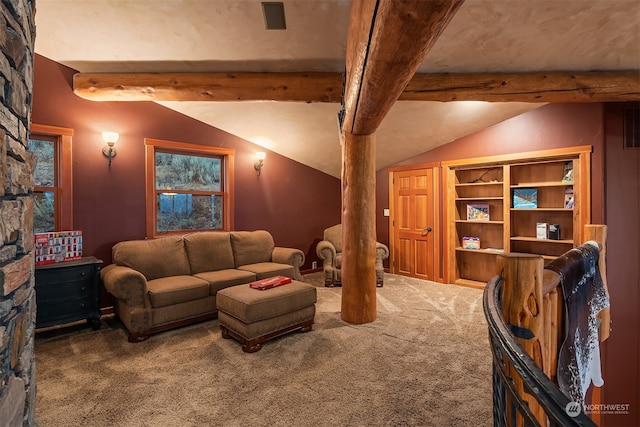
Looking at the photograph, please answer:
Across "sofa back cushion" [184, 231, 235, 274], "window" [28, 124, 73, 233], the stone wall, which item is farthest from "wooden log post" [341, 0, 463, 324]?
"window" [28, 124, 73, 233]

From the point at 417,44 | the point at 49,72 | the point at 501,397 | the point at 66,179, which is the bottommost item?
the point at 501,397

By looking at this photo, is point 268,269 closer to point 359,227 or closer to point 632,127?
point 359,227

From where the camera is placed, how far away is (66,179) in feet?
11.5

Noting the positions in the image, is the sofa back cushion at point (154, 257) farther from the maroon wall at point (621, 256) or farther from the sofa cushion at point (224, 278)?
the maroon wall at point (621, 256)

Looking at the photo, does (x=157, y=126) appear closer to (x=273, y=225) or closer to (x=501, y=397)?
(x=273, y=225)

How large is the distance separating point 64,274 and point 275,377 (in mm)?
2298

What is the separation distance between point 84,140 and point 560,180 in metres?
5.92

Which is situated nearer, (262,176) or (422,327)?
(422,327)

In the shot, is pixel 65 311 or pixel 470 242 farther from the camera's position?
pixel 470 242

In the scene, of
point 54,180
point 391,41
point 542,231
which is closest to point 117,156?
point 54,180

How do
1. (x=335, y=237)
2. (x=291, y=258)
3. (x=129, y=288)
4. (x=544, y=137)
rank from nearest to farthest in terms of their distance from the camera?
(x=129, y=288) → (x=544, y=137) → (x=291, y=258) → (x=335, y=237)

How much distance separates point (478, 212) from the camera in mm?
5133

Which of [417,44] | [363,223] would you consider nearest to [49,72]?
[363,223]

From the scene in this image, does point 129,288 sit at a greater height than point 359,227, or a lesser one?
lesser
